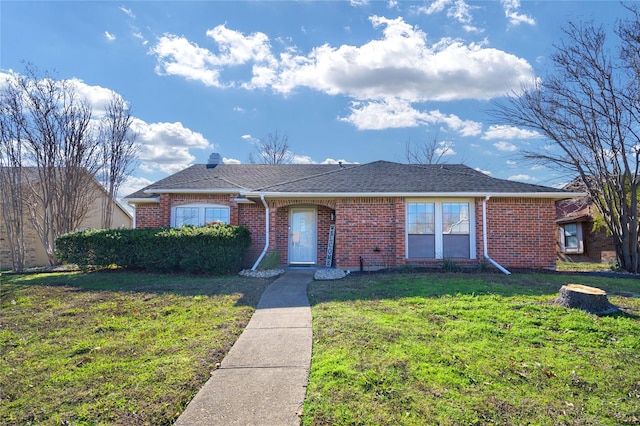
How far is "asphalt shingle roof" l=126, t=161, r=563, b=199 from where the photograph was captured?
11750mm

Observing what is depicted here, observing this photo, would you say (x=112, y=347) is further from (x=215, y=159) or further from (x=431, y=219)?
(x=215, y=159)

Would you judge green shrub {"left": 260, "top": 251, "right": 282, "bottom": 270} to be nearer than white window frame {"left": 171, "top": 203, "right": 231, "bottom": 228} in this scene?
Yes

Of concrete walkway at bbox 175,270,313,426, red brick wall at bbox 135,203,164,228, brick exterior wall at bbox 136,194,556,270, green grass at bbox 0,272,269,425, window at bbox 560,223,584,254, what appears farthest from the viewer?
window at bbox 560,223,584,254

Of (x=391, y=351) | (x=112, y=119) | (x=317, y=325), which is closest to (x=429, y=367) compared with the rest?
(x=391, y=351)

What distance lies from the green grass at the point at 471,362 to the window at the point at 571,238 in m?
17.2

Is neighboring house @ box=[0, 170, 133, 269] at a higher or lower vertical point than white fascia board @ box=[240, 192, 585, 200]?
lower

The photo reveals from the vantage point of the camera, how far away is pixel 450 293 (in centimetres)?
768

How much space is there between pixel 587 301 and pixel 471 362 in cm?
324

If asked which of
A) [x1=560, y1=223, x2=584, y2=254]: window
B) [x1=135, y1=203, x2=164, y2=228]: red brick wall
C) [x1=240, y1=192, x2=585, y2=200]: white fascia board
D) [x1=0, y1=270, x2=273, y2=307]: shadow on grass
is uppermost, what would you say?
[x1=240, y1=192, x2=585, y2=200]: white fascia board

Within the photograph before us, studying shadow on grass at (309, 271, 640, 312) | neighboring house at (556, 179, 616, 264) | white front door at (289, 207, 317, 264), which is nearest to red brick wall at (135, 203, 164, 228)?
white front door at (289, 207, 317, 264)

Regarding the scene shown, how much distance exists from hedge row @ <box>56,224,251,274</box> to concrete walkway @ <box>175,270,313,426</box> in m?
4.94

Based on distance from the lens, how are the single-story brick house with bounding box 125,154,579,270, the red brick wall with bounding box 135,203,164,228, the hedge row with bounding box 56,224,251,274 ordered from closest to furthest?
the hedge row with bounding box 56,224,251,274 → the single-story brick house with bounding box 125,154,579,270 → the red brick wall with bounding box 135,203,164,228

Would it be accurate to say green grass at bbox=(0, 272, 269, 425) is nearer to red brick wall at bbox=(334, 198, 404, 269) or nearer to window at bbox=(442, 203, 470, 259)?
red brick wall at bbox=(334, 198, 404, 269)

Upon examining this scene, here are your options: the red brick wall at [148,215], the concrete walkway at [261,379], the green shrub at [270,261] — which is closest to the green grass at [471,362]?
the concrete walkway at [261,379]
